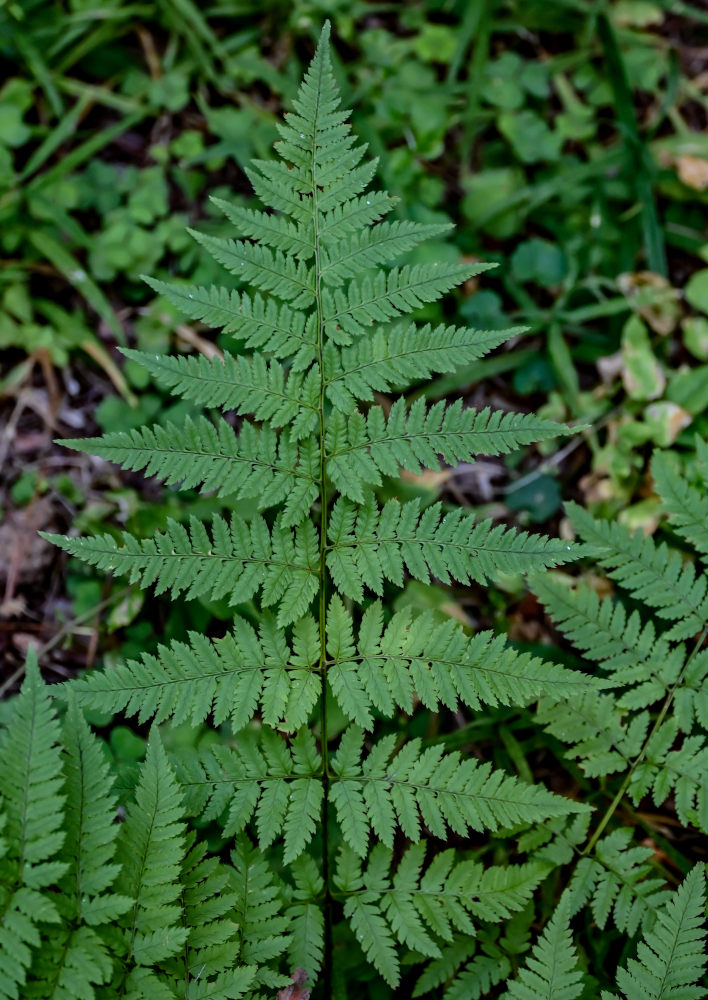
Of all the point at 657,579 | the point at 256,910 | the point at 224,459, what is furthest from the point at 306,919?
the point at 657,579

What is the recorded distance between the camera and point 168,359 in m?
2.00

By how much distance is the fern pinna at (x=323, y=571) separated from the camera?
201 centimetres

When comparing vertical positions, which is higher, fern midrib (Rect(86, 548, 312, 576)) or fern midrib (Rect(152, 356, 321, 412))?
fern midrib (Rect(152, 356, 321, 412))

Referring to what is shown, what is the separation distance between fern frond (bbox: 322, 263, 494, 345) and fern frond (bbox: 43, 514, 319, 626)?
57 cm

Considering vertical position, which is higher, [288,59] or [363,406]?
[288,59]

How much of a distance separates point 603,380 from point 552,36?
78.1 inches

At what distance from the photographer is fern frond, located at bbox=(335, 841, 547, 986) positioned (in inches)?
82.3

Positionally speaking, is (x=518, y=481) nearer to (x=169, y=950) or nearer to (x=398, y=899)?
(x=398, y=899)

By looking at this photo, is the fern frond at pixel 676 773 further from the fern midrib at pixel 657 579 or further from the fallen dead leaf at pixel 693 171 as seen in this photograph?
the fallen dead leaf at pixel 693 171

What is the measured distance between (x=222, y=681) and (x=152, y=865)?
0.46 meters

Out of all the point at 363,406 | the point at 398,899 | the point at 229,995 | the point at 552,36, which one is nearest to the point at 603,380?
the point at 363,406

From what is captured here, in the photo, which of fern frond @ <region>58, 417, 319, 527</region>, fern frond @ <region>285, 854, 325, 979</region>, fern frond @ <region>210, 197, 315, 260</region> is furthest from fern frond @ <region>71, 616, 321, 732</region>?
fern frond @ <region>210, 197, 315, 260</region>

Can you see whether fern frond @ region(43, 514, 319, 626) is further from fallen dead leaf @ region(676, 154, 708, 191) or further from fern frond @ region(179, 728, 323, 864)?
fallen dead leaf @ region(676, 154, 708, 191)

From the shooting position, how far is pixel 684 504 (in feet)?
7.79
